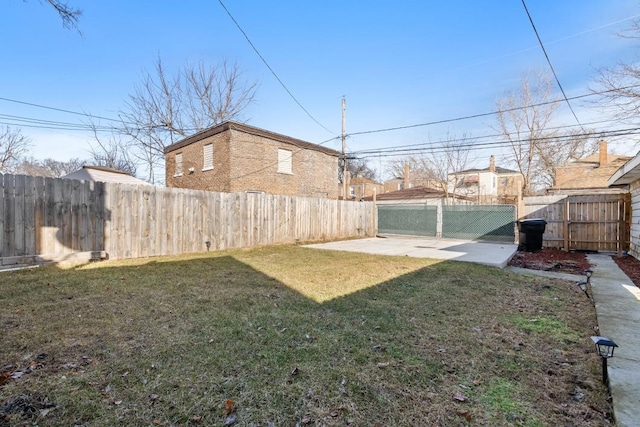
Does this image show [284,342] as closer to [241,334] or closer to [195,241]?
[241,334]

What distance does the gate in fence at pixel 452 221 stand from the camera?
11320 millimetres

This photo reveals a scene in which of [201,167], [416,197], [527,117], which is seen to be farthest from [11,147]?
[527,117]

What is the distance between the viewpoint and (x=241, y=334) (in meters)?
2.91

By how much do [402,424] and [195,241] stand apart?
791 cm

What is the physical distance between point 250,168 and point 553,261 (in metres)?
12.5

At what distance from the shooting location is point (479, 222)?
39.3ft

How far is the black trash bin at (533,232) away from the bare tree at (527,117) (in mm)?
12218

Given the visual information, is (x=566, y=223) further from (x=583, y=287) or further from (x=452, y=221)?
(x=583, y=287)

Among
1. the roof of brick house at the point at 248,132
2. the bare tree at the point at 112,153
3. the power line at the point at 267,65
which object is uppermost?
the power line at the point at 267,65

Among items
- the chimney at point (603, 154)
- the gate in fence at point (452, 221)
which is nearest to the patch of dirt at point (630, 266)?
the gate in fence at point (452, 221)

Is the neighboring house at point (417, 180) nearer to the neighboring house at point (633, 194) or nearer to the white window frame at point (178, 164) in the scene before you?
the neighboring house at point (633, 194)

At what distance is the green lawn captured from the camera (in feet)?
5.95

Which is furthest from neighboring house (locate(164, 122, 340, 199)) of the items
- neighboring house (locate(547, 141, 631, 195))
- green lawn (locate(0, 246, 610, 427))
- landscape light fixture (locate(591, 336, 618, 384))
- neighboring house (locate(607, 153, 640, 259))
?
neighboring house (locate(547, 141, 631, 195))

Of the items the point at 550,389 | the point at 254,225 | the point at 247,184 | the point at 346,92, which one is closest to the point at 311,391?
the point at 550,389
